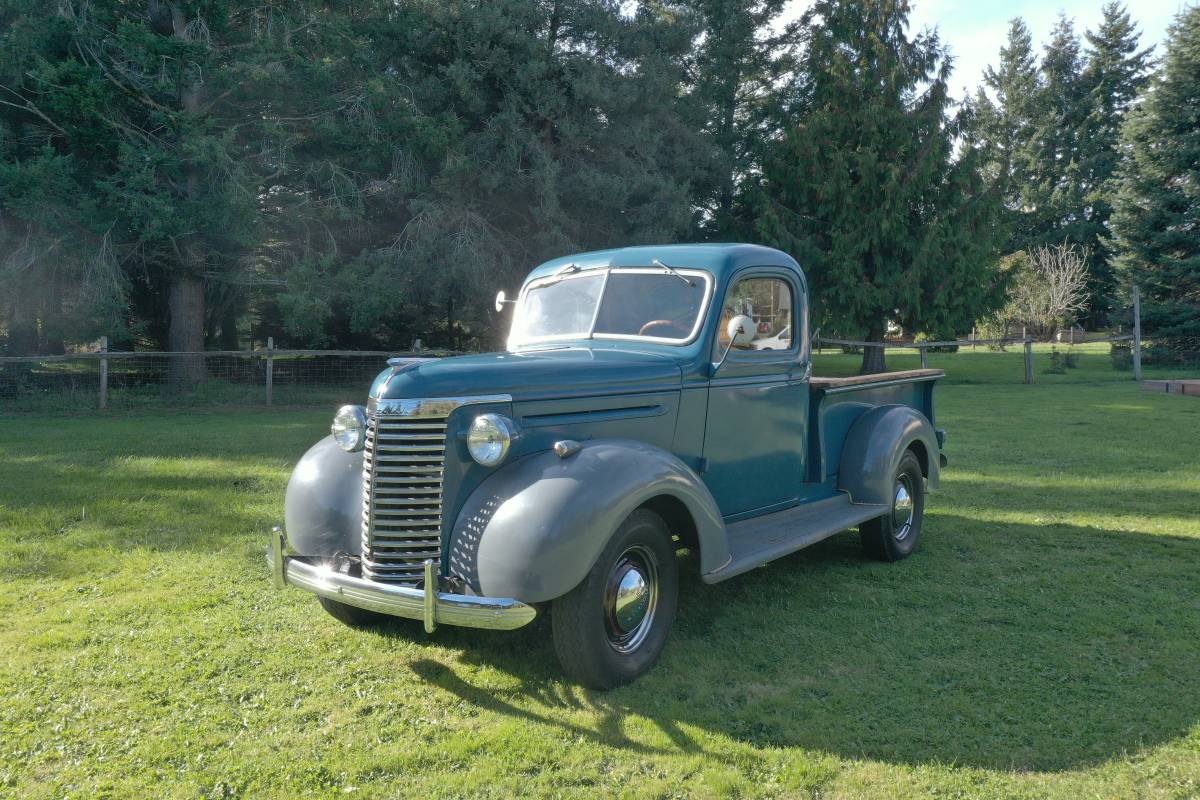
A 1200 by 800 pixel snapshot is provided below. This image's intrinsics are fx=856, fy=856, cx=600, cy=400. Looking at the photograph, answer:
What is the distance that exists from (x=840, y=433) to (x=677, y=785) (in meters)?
3.39

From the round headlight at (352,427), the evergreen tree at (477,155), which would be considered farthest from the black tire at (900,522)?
the evergreen tree at (477,155)

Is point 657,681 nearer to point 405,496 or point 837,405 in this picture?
point 405,496

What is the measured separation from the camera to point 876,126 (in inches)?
983

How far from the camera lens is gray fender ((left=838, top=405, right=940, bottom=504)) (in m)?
5.75

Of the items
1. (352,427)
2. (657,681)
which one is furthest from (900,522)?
(352,427)

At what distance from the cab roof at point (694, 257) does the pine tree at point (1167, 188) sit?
27803 millimetres

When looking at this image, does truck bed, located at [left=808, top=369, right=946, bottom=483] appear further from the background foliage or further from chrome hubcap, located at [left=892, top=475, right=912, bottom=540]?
the background foliage

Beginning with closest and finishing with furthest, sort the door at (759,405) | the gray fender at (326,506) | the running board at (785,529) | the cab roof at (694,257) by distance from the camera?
the gray fender at (326,506), the running board at (785,529), the door at (759,405), the cab roof at (694,257)

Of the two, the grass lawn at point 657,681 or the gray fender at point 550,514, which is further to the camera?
the gray fender at point 550,514

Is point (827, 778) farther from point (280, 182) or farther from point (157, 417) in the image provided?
point (280, 182)

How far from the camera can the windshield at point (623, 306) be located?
16.1ft

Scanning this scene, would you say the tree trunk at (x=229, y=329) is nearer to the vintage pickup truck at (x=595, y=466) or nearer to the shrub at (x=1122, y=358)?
the vintage pickup truck at (x=595, y=466)

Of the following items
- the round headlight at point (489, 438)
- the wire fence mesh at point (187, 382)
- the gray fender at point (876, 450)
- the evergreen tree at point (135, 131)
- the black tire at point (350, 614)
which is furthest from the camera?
the wire fence mesh at point (187, 382)

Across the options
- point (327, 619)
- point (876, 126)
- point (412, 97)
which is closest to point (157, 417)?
point (412, 97)
